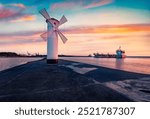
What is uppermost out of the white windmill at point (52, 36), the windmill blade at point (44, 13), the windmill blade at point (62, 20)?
the windmill blade at point (44, 13)

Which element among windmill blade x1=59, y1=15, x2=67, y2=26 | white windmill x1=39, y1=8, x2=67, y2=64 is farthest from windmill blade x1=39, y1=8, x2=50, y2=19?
windmill blade x1=59, y1=15, x2=67, y2=26

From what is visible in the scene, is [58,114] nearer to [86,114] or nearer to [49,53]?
[86,114]

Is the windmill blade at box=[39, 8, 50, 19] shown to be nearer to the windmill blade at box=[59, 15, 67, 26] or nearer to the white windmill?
the white windmill

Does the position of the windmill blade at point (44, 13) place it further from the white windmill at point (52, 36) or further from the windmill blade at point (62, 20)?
the windmill blade at point (62, 20)

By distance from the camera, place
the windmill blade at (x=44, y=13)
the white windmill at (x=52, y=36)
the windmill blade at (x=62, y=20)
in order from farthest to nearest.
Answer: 1. the windmill blade at (x=62, y=20)
2. the windmill blade at (x=44, y=13)
3. the white windmill at (x=52, y=36)

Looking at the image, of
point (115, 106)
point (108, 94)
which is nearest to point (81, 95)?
point (108, 94)

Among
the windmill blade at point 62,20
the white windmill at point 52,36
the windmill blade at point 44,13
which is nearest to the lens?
the white windmill at point 52,36

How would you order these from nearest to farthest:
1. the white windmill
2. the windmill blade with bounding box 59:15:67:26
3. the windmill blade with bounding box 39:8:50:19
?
the white windmill, the windmill blade with bounding box 39:8:50:19, the windmill blade with bounding box 59:15:67:26

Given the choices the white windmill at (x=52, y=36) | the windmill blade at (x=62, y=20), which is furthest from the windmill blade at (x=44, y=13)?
the windmill blade at (x=62, y=20)

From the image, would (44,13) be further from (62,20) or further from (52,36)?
(52,36)

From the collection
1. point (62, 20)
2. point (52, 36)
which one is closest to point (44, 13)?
point (62, 20)

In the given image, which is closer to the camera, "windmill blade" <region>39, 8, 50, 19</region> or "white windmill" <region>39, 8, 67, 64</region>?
"white windmill" <region>39, 8, 67, 64</region>
